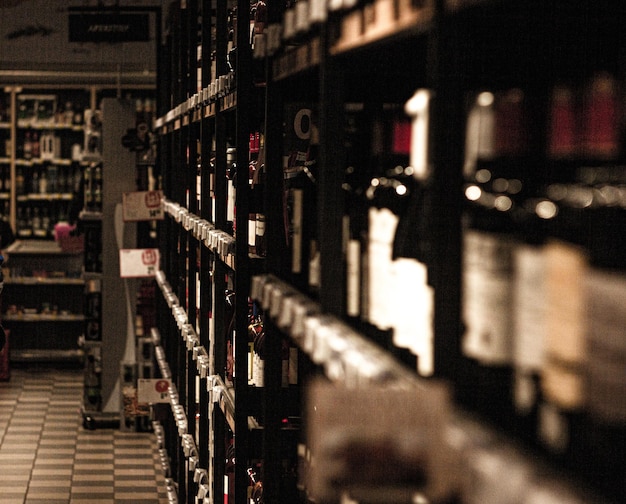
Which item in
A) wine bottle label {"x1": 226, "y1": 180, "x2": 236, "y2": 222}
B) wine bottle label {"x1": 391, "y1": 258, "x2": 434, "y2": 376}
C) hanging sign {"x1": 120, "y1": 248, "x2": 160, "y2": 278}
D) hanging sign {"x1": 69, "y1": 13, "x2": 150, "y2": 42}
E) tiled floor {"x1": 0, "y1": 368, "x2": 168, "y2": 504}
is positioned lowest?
tiled floor {"x1": 0, "y1": 368, "x2": 168, "y2": 504}

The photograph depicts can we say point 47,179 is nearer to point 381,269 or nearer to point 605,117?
point 381,269

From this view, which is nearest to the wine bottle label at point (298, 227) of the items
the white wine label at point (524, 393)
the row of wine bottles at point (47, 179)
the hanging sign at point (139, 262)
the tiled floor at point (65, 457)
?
the white wine label at point (524, 393)

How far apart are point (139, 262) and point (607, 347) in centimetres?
659

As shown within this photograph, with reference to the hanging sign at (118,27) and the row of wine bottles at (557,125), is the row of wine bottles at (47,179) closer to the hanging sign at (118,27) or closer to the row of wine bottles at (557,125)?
the hanging sign at (118,27)

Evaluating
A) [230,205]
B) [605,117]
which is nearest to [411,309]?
[605,117]

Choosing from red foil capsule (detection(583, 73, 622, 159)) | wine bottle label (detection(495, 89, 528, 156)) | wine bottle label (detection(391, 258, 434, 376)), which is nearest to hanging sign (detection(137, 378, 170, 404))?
wine bottle label (detection(391, 258, 434, 376))

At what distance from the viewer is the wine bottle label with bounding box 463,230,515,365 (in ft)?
4.11

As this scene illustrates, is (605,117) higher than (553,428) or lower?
higher

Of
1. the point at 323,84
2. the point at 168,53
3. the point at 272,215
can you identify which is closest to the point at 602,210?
the point at 323,84

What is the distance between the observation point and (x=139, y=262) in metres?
7.40

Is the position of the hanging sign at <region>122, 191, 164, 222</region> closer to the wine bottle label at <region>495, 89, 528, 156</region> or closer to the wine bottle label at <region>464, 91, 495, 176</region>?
the wine bottle label at <region>464, 91, 495, 176</region>

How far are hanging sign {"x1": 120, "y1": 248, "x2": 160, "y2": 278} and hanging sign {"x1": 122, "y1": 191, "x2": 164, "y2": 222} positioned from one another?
0.79 ft

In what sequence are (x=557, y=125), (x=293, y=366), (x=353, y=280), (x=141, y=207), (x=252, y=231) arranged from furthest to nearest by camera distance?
(x=141, y=207) < (x=252, y=231) < (x=293, y=366) < (x=353, y=280) < (x=557, y=125)

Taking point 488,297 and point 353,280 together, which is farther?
point 353,280
